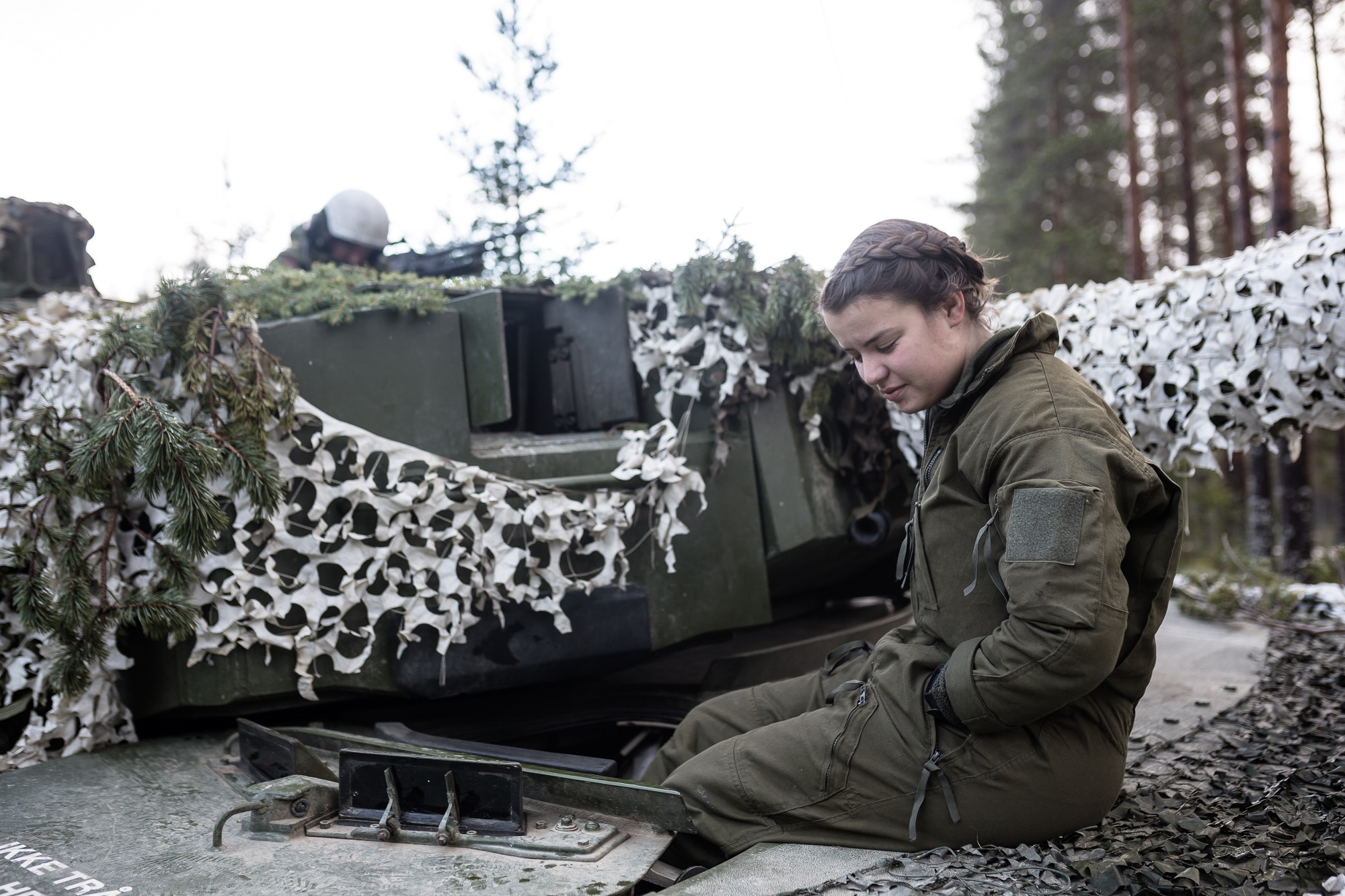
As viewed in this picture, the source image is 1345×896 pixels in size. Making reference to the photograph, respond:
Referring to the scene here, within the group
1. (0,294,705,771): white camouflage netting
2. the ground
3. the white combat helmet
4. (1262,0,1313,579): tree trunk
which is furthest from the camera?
(1262,0,1313,579): tree trunk

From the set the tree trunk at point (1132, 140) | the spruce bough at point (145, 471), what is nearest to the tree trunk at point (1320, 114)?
the tree trunk at point (1132, 140)

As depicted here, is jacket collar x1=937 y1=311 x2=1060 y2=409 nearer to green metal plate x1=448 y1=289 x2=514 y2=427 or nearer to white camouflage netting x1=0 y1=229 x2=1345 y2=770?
white camouflage netting x1=0 y1=229 x2=1345 y2=770

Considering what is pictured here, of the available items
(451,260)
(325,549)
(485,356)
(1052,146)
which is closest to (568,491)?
(485,356)

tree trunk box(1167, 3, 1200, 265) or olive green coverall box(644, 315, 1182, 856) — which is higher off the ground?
tree trunk box(1167, 3, 1200, 265)

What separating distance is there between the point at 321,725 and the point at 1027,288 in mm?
13933

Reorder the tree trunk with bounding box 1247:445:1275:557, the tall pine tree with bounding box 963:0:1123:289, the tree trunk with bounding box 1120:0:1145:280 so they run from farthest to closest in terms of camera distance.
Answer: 1. the tall pine tree with bounding box 963:0:1123:289
2. the tree trunk with bounding box 1120:0:1145:280
3. the tree trunk with bounding box 1247:445:1275:557

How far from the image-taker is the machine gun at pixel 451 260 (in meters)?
3.91

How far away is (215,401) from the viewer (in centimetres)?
261

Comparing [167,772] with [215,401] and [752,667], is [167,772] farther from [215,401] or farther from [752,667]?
[752,667]

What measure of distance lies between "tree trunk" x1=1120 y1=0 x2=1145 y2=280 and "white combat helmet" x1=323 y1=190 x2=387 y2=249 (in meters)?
8.59

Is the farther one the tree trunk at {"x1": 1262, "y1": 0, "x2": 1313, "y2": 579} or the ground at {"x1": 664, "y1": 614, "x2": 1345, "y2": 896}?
the tree trunk at {"x1": 1262, "y1": 0, "x2": 1313, "y2": 579}

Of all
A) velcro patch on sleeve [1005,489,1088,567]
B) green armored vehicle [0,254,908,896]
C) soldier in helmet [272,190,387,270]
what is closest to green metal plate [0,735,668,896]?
green armored vehicle [0,254,908,896]

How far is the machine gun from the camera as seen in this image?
3.91 m

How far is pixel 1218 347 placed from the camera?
3.14 meters
